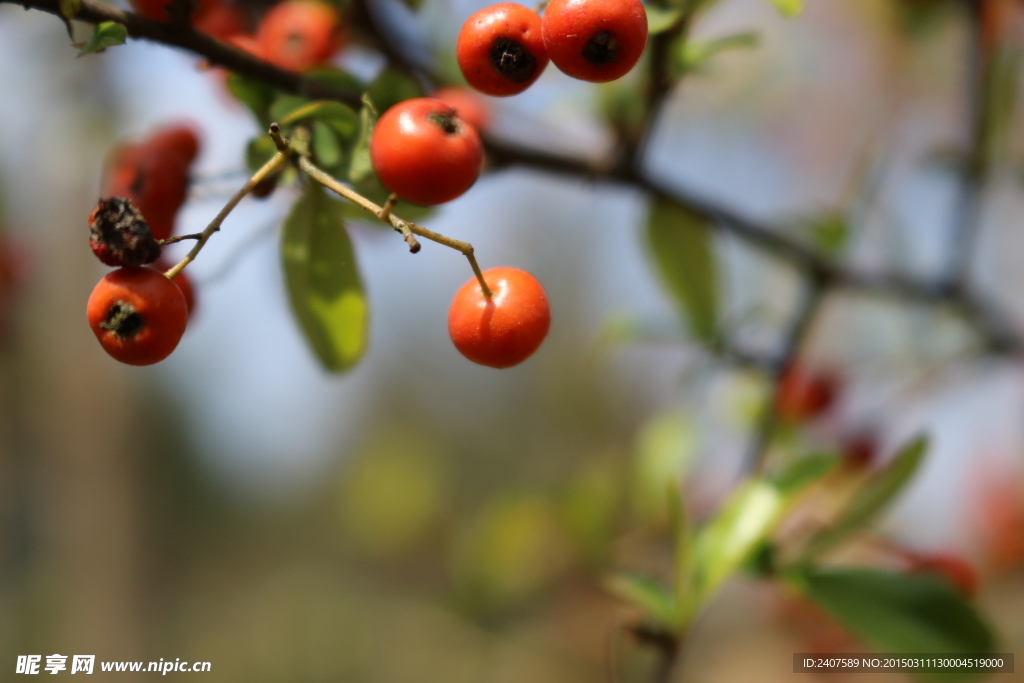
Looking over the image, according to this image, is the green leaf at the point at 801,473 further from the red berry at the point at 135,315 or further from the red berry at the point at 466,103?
the red berry at the point at 135,315

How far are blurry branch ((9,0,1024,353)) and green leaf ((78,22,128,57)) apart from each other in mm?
39

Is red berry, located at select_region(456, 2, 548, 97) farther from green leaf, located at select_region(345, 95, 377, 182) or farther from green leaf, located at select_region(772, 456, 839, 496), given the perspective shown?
green leaf, located at select_region(772, 456, 839, 496)

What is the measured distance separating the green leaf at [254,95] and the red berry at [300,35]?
0.59 ft

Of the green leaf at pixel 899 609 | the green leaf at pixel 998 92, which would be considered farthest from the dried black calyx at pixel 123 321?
the green leaf at pixel 998 92

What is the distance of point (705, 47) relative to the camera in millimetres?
1059

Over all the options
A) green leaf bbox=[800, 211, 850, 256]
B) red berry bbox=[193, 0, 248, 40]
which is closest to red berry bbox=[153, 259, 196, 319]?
red berry bbox=[193, 0, 248, 40]

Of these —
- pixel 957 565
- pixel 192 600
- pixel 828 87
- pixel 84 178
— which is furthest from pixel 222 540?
pixel 957 565

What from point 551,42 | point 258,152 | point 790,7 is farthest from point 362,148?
point 790,7

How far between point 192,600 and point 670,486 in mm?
10899

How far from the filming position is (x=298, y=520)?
1102 cm

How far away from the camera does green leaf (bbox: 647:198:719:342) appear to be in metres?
1.45

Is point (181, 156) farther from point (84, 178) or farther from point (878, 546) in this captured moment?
point (84, 178)

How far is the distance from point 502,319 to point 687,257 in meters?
0.84

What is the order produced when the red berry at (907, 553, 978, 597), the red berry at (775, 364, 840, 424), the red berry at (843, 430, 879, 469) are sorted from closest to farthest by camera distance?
the red berry at (907, 553, 978, 597), the red berry at (775, 364, 840, 424), the red berry at (843, 430, 879, 469)
